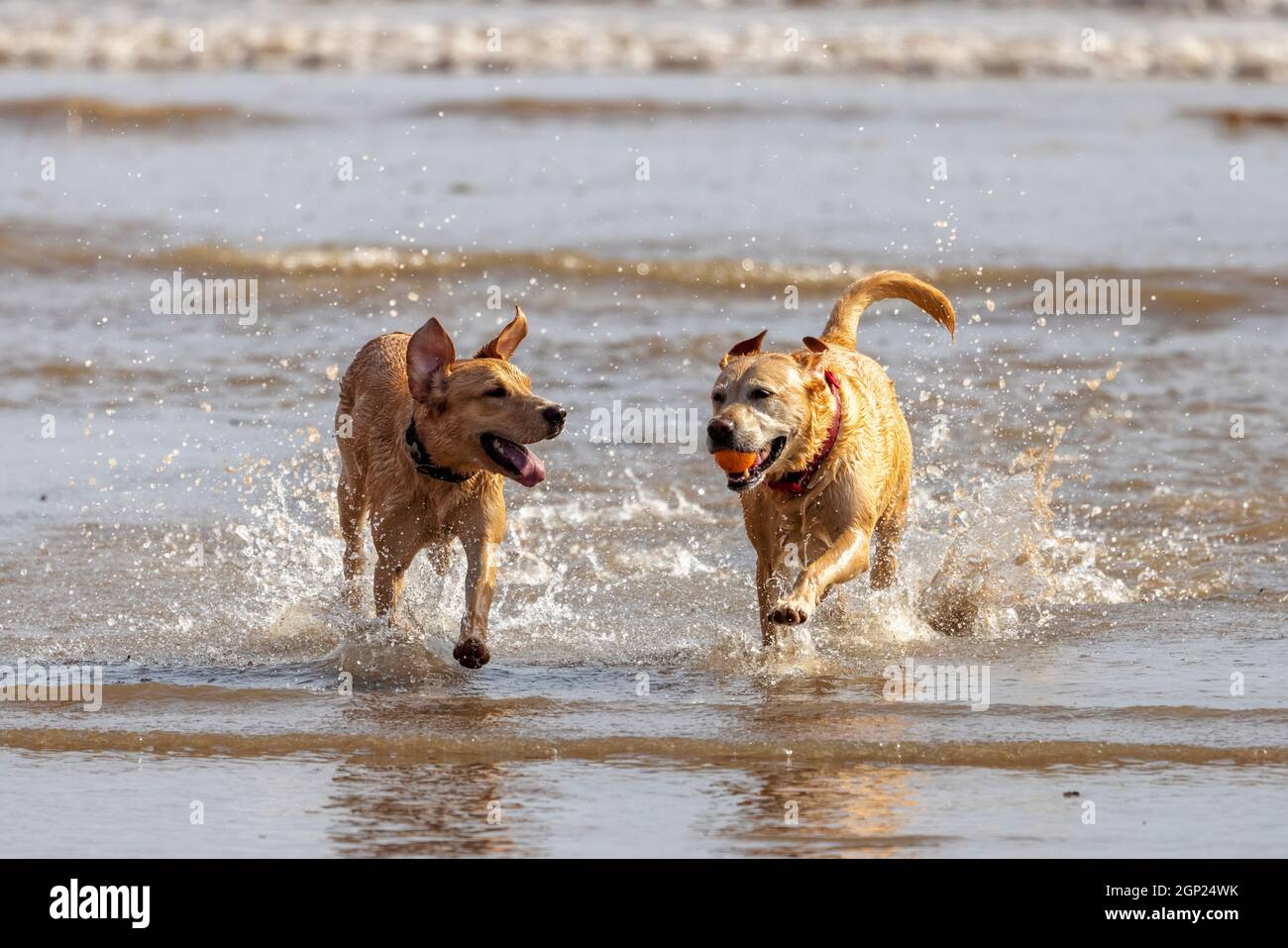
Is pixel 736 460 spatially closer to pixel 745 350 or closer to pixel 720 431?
pixel 720 431

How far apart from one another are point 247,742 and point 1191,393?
6.83m

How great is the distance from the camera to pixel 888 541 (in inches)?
298

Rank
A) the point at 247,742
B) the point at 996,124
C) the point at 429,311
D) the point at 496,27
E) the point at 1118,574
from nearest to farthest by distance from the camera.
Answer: the point at 247,742
the point at 1118,574
the point at 429,311
the point at 996,124
the point at 496,27

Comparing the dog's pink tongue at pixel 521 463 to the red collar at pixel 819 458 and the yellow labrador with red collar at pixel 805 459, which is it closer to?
the yellow labrador with red collar at pixel 805 459

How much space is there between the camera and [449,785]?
223 inches

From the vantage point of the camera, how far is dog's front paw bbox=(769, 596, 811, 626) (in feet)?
20.7

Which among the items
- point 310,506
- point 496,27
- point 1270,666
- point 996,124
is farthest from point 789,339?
point 496,27

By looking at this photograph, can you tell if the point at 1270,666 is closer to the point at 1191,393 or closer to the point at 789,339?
the point at 1191,393

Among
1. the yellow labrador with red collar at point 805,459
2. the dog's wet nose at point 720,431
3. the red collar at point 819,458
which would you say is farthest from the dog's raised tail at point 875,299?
the dog's wet nose at point 720,431

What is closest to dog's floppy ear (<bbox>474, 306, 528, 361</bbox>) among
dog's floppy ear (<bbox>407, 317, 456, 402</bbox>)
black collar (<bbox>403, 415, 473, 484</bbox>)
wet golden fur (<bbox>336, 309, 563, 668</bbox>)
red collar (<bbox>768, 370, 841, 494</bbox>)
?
wet golden fur (<bbox>336, 309, 563, 668</bbox>)

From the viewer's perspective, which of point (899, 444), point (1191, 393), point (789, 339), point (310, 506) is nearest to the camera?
point (899, 444)

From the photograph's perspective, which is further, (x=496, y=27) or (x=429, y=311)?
(x=496, y=27)

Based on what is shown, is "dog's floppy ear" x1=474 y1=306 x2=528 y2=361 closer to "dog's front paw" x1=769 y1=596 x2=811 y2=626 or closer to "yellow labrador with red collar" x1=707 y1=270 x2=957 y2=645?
"yellow labrador with red collar" x1=707 y1=270 x2=957 y2=645

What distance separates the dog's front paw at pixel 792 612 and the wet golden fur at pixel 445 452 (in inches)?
36.6
